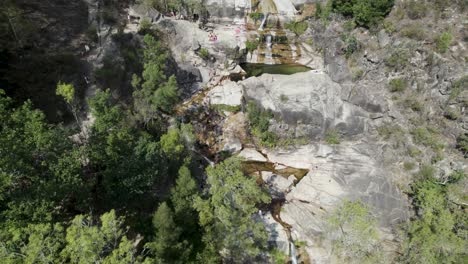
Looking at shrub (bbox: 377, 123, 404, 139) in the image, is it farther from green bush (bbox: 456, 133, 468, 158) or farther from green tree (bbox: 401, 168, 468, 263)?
green tree (bbox: 401, 168, 468, 263)

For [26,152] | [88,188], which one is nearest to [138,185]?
[88,188]

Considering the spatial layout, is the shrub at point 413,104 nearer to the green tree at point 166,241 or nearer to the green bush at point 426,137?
the green bush at point 426,137

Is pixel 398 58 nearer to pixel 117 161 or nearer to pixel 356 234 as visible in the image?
pixel 356 234

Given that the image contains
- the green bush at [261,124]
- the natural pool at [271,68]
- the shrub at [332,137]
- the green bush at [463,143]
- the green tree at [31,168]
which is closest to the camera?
the green tree at [31,168]

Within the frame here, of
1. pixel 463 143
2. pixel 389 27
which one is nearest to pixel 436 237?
pixel 463 143

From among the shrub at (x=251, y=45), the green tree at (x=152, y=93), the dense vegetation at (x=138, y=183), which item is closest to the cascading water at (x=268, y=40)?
the shrub at (x=251, y=45)

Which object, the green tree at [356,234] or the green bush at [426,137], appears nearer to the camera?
the green tree at [356,234]

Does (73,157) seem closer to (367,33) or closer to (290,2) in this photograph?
(367,33)
